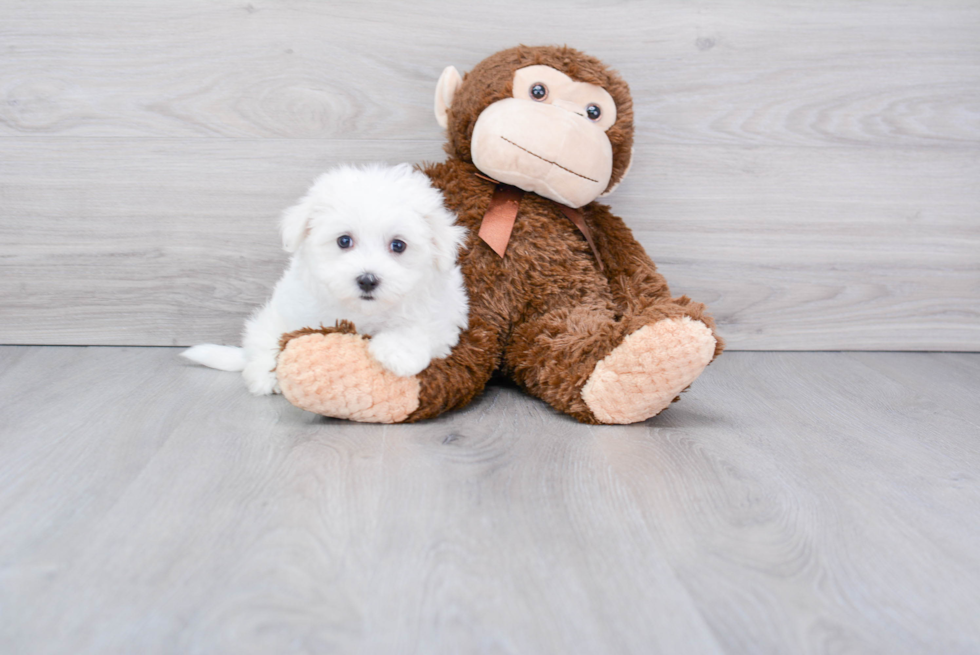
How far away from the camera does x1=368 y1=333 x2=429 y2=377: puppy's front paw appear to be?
0.99 metres

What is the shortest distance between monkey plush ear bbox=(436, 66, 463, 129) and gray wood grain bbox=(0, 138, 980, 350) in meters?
0.16

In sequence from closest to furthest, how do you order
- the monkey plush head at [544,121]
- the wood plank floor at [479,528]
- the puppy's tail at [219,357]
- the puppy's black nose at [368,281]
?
the wood plank floor at [479,528] → the puppy's black nose at [368,281] → the monkey plush head at [544,121] → the puppy's tail at [219,357]

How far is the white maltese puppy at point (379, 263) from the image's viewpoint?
0.95 meters

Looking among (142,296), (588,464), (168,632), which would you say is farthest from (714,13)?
(168,632)

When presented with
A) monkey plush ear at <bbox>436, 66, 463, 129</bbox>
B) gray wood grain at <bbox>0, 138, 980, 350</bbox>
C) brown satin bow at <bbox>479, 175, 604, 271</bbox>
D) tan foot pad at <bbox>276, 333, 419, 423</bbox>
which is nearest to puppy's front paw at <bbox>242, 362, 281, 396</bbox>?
tan foot pad at <bbox>276, 333, 419, 423</bbox>

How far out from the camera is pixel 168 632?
1.93 ft

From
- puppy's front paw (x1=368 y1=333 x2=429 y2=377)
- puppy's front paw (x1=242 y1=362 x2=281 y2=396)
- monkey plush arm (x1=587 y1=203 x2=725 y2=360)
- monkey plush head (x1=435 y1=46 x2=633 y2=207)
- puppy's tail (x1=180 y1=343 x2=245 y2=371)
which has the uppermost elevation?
monkey plush head (x1=435 y1=46 x2=633 y2=207)

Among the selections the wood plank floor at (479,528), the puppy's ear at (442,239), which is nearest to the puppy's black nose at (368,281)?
the puppy's ear at (442,239)

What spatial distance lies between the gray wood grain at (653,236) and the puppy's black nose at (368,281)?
51cm

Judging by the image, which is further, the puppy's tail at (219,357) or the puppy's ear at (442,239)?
the puppy's tail at (219,357)

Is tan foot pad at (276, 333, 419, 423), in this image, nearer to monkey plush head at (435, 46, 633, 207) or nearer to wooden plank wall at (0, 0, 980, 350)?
monkey plush head at (435, 46, 633, 207)

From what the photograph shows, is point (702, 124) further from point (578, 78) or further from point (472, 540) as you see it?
point (472, 540)

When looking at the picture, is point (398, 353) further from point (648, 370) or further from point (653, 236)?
point (653, 236)

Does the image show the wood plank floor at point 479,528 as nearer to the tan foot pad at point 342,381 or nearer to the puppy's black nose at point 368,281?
the tan foot pad at point 342,381
